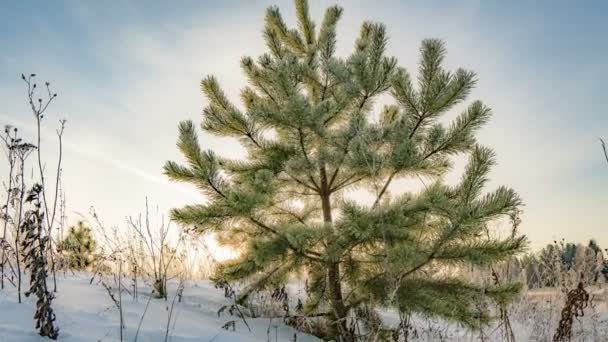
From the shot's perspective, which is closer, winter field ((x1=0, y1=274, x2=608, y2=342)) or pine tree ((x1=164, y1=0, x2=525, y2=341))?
winter field ((x1=0, y1=274, x2=608, y2=342))

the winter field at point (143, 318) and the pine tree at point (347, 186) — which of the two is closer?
the winter field at point (143, 318)

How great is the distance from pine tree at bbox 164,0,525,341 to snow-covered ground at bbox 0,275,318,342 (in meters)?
0.41

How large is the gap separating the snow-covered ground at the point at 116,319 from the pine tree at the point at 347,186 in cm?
41

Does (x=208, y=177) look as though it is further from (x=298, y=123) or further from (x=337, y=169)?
(x=337, y=169)

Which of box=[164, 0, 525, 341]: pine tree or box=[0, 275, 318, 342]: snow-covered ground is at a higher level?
box=[164, 0, 525, 341]: pine tree

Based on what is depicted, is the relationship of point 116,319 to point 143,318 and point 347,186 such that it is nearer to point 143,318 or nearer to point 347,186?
point 143,318

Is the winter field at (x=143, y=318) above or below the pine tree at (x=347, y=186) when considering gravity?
below

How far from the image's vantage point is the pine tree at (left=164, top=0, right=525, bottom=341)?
144 inches

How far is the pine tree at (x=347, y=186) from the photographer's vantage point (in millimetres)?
3664

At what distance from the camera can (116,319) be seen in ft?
10.2

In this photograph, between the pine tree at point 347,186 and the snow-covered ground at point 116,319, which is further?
the pine tree at point 347,186

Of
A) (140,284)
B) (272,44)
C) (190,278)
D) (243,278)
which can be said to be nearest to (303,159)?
(243,278)

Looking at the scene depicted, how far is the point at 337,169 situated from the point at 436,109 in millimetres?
1010

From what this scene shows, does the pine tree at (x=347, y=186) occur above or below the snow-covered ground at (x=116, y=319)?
above
